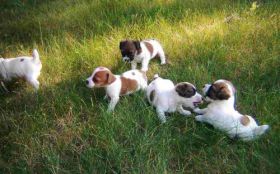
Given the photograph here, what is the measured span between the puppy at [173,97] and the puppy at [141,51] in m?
0.78

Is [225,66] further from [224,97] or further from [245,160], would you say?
[245,160]

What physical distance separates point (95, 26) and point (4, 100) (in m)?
2.30

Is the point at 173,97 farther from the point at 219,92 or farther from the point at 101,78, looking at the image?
the point at 101,78

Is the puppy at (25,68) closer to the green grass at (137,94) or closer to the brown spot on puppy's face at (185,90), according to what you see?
the green grass at (137,94)

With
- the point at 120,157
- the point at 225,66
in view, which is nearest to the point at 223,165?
the point at 120,157

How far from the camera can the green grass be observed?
15.2 feet

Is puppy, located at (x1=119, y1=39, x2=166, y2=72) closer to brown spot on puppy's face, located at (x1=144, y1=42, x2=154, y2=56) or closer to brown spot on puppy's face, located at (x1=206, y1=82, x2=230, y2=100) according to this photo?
brown spot on puppy's face, located at (x1=144, y1=42, x2=154, y2=56)

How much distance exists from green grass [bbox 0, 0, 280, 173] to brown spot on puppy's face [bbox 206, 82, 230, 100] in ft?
1.28

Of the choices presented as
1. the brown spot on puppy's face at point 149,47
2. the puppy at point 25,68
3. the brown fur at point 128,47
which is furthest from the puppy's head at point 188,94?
the puppy at point 25,68

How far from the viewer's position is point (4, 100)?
6.09 meters

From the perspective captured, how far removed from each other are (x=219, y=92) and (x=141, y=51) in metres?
1.67

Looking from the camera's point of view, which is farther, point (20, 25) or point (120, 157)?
point (20, 25)

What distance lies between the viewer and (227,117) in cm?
479

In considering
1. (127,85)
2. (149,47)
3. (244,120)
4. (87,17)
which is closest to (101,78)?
(127,85)
